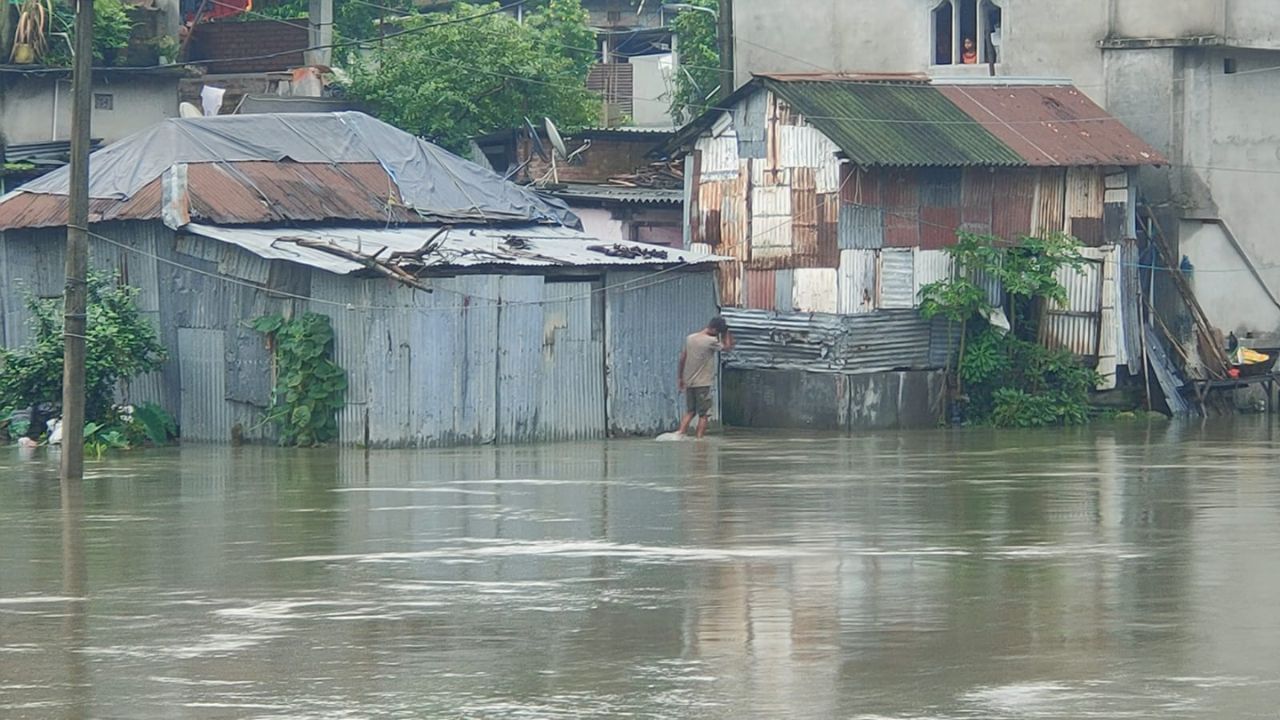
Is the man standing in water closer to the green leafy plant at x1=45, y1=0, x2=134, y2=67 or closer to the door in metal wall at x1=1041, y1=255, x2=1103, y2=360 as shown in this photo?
the door in metal wall at x1=1041, y1=255, x2=1103, y2=360

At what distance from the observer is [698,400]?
81.7 feet

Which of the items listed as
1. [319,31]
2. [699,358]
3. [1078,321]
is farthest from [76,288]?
[319,31]

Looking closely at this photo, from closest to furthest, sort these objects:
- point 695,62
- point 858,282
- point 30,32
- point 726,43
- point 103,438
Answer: point 103,438, point 858,282, point 726,43, point 30,32, point 695,62

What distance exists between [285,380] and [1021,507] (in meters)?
10.3

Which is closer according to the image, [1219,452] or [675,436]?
[1219,452]

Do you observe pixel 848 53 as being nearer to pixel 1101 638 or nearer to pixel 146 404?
pixel 146 404

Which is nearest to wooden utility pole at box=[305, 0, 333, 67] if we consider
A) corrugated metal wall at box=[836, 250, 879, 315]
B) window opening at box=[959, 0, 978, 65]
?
window opening at box=[959, 0, 978, 65]

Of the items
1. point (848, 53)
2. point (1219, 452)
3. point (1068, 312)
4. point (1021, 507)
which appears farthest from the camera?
point (848, 53)

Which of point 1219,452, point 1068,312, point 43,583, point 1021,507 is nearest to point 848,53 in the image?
point 1068,312

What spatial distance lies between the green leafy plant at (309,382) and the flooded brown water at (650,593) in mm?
3178

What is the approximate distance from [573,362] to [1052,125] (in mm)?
8399

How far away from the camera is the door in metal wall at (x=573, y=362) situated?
24734mm

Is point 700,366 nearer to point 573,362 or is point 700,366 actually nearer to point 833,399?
point 573,362

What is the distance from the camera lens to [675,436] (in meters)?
25.2
